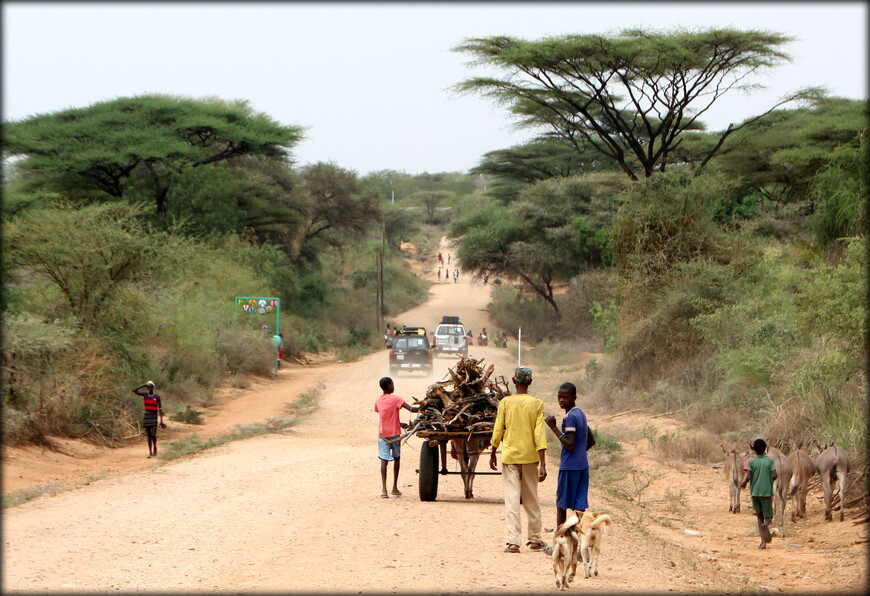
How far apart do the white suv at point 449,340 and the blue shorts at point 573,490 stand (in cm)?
3078

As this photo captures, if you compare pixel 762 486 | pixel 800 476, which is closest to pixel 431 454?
pixel 762 486

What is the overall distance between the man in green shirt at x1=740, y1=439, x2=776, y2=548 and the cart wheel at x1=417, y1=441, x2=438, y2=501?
4.01 m

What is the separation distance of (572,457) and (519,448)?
0.55 metres

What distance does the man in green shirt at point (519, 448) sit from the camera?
9.48m

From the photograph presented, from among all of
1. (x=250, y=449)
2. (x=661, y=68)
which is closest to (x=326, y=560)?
(x=250, y=449)

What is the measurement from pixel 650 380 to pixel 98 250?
47.5 ft

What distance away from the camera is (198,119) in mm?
46781

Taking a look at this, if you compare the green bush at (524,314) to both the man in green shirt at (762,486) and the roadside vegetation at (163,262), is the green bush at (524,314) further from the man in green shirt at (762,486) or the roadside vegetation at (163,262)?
the man in green shirt at (762,486)

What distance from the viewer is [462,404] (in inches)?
488

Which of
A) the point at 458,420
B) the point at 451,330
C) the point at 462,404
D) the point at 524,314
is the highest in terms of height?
the point at 524,314

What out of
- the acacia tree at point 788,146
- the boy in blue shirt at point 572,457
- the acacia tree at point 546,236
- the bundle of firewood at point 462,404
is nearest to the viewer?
the boy in blue shirt at point 572,457

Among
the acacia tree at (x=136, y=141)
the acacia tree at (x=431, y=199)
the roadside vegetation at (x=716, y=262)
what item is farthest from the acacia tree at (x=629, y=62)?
the acacia tree at (x=431, y=199)

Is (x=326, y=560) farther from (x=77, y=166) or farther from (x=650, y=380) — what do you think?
(x=77, y=166)

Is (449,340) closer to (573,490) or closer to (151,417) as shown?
(151,417)
